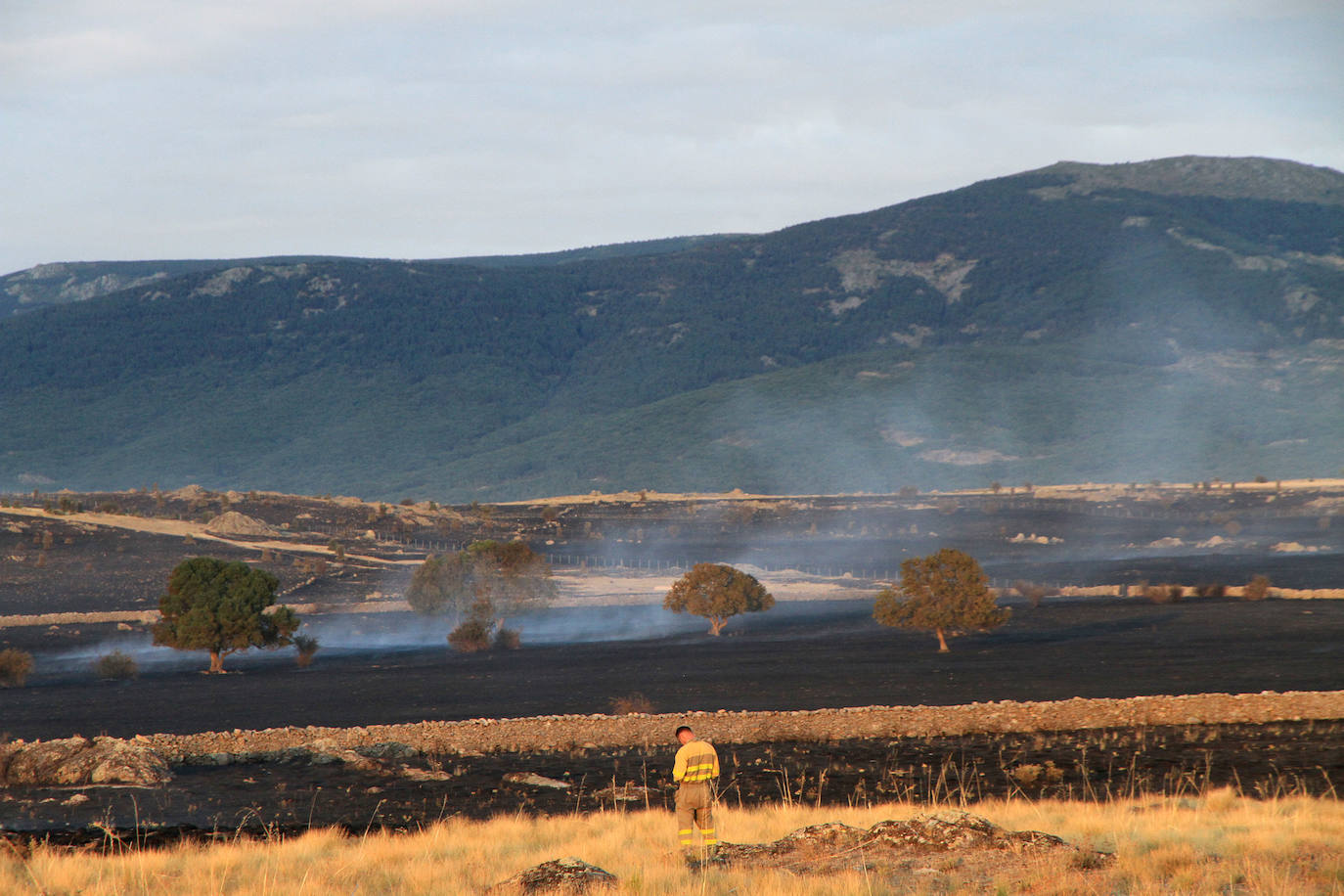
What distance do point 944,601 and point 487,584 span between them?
784 inches

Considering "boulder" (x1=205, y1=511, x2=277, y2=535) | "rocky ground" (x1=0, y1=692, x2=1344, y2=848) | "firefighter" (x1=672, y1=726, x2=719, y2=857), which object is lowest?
"rocky ground" (x1=0, y1=692, x2=1344, y2=848)

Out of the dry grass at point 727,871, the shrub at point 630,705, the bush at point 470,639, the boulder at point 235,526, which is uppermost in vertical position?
the dry grass at point 727,871

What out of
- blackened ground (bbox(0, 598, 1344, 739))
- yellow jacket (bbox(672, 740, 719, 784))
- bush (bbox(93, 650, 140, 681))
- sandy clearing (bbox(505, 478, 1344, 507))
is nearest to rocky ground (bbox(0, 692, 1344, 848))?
blackened ground (bbox(0, 598, 1344, 739))

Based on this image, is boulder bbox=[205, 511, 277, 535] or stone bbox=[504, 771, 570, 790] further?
boulder bbox=[205, 511, 277, 535]

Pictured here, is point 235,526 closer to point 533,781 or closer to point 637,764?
point 637,764

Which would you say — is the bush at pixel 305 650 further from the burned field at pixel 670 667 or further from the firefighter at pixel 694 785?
the firefighter at pixel 694 785

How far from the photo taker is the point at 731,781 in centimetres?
2262

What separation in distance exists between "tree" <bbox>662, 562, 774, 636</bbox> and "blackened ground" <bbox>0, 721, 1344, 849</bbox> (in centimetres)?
2826

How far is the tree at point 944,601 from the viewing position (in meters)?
46.2

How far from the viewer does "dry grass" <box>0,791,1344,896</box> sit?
10.8 m

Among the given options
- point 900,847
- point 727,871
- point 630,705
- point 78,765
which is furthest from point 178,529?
point 727,871

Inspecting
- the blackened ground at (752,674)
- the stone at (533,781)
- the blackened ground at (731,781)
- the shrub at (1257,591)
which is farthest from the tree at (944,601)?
the stone at (533,781)

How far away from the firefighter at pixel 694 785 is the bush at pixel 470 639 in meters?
40.5

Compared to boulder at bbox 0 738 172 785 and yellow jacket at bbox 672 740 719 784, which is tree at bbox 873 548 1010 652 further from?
yellow jacket at bbox 672 740 719 784
